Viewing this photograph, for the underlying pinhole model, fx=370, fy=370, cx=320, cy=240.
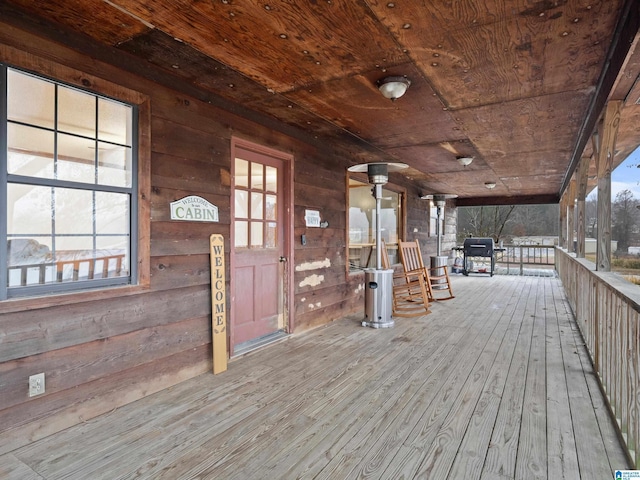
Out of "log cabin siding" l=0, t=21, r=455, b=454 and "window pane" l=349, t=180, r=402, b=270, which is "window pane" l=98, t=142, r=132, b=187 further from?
"window pane" l=349, t=180, r=402, b=270

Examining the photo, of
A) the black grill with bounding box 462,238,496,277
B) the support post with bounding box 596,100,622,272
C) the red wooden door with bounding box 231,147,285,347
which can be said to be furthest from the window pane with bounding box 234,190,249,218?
the black grill with bounding box 462,238,496,277

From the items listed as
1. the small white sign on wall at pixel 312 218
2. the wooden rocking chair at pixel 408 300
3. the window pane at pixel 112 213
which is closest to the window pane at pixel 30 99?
the window pane at pixel 112 213

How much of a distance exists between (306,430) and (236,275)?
1.64m

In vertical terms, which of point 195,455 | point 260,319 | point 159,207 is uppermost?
point 159,207

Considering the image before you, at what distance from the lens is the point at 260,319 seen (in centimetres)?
367

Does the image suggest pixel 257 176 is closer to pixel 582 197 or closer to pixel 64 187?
pixel 64 187

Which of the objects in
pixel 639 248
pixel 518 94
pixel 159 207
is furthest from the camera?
pixel 518 94

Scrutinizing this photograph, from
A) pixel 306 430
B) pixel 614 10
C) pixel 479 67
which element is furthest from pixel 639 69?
pixel 306 430

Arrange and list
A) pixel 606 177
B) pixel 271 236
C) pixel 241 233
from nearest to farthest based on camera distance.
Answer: pixel 606 177 < pixel 241 233 < pixel 271 236

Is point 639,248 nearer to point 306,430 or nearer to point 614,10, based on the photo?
point 614,10

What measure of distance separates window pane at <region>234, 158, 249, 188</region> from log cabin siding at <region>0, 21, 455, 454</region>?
246 mm

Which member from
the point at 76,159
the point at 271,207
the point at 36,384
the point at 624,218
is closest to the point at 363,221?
the point at 271,207

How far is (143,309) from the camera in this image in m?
2.49

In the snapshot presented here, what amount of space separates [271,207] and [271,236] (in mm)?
301
